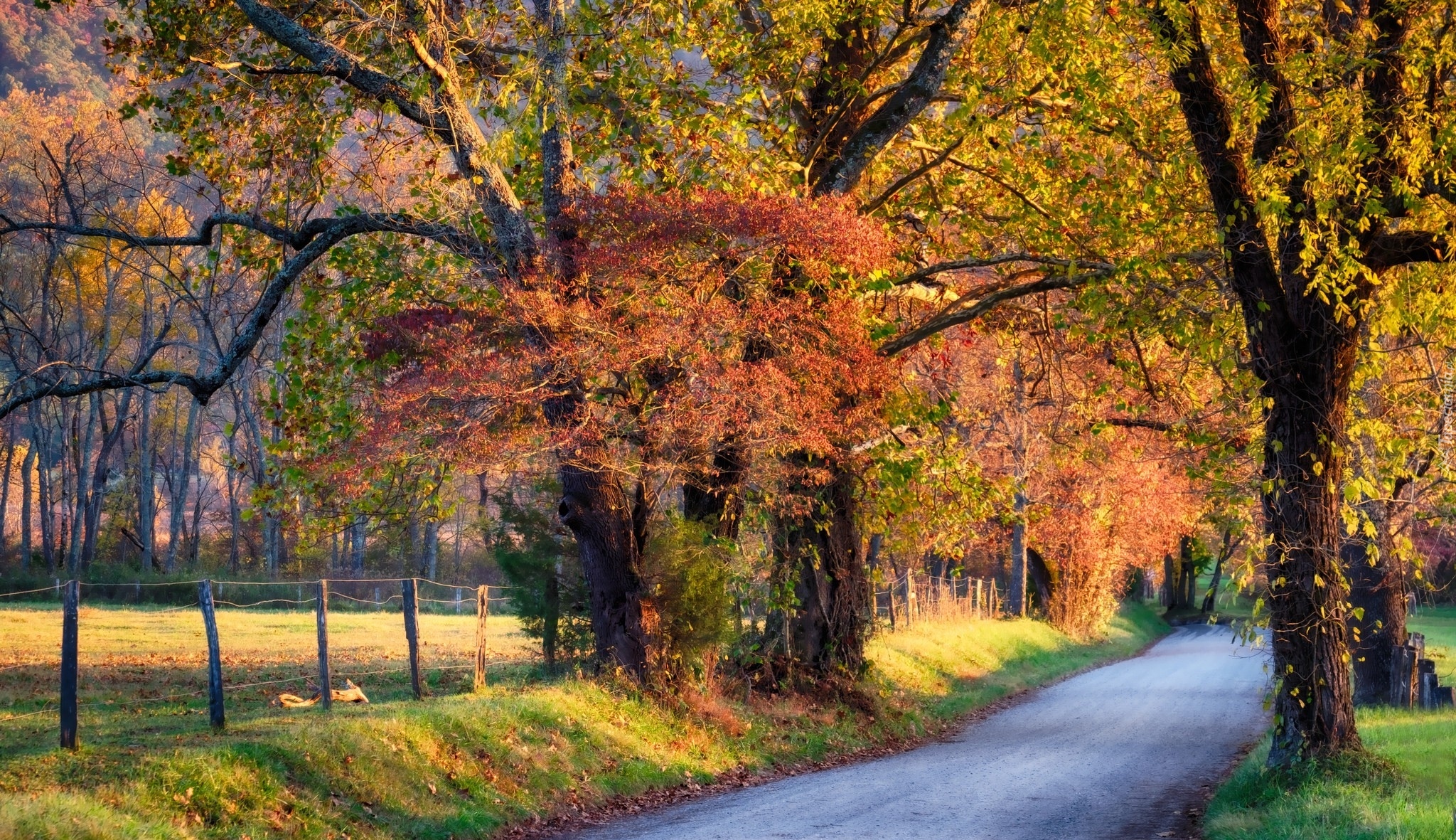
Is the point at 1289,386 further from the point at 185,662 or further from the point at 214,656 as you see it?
the point at 185,662

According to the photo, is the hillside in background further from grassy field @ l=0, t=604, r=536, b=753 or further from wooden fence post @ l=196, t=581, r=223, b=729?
wooden fence post @ l=196, t=581, r=223, b=729

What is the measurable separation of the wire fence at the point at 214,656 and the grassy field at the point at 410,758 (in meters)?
0.49

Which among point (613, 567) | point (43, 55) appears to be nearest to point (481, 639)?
point (613, 567)

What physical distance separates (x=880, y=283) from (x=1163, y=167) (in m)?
3.32

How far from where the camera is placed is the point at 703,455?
1388 centimetres

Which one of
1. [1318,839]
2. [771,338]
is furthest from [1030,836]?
[771,338]

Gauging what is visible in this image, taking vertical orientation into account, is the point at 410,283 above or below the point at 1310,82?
below

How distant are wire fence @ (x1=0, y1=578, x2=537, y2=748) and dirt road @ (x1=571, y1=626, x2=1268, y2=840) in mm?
4636

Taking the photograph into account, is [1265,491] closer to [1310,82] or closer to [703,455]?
[1310,82]

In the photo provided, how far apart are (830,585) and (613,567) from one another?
5.33 meters

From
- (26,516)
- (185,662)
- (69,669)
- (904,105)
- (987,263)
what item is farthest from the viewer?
(26,516)

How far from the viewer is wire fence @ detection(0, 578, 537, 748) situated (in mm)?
13438

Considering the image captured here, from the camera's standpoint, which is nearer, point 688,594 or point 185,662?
point 688,594

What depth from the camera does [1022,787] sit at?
12789mm
